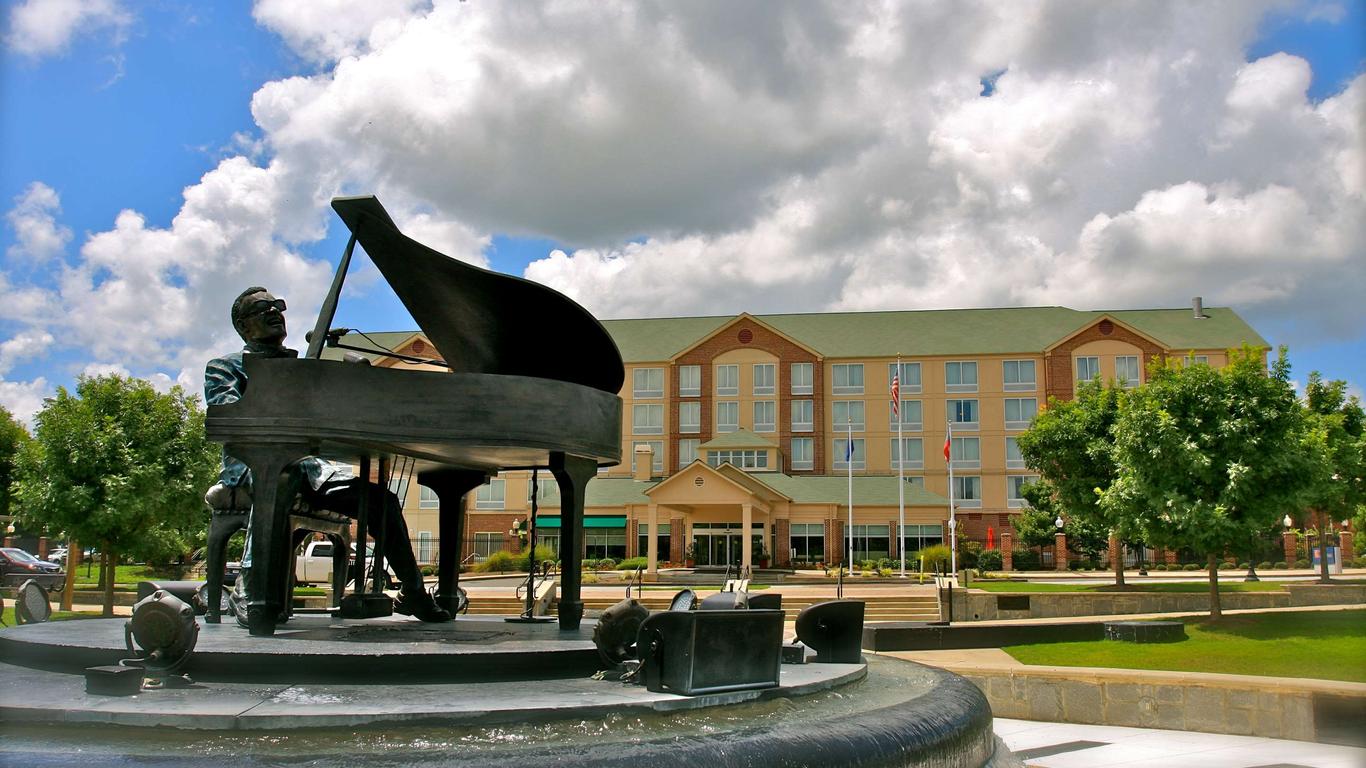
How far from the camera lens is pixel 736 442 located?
62219 millimetres

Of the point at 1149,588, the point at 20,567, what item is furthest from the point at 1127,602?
the point at 20,567

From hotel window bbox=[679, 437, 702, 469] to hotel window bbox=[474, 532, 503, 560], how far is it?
12.4m

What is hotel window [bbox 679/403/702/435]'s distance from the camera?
66750 millimetres

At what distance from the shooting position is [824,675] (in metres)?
7.71

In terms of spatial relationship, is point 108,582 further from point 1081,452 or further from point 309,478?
point 1081,452

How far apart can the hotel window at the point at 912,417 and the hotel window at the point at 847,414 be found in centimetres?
214

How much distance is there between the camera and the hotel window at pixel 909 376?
64.1 m

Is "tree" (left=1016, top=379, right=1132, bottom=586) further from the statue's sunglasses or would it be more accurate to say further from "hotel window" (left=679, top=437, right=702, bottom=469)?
the statue's sunglasses

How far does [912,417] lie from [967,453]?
394 cm

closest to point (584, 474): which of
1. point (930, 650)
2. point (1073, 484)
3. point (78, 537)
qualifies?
point (930, 650)

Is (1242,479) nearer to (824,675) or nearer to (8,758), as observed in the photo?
(824,675)

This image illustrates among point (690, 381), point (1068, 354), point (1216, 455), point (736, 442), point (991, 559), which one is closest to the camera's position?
point (1216, 455)

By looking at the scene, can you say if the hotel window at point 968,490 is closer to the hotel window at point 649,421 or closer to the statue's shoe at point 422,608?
the hotel window at point 649,421

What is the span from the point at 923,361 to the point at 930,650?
45.4 metres
